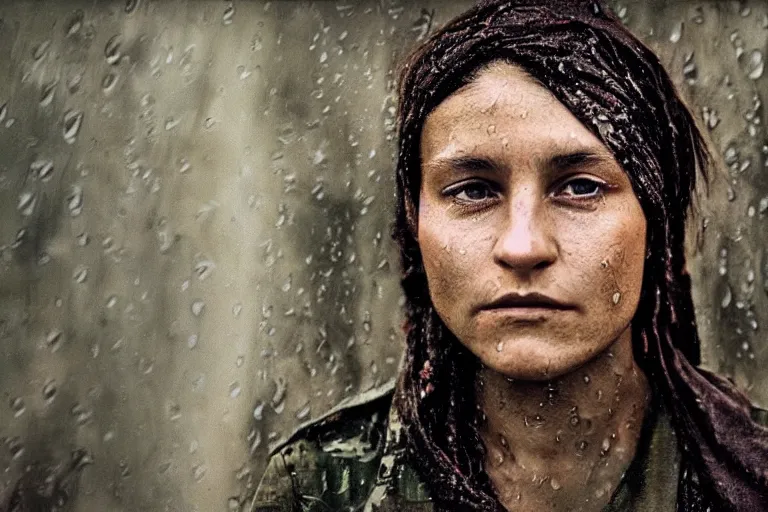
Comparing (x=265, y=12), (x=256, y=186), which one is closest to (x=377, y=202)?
(x=256, y=186)

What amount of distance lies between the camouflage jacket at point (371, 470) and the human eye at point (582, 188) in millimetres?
396

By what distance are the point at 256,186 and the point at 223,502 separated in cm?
63

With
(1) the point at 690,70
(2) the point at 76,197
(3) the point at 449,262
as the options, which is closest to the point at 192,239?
(2) the point at 76,197

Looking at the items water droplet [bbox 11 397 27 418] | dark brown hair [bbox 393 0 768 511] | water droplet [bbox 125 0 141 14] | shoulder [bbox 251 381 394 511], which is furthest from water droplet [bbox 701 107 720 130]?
water droplet [bbox 11 397 27 418]

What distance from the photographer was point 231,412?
2.46 m

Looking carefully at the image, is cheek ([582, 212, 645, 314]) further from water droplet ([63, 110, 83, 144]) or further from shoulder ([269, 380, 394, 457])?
water droplet ([63, 110, 83, 144])

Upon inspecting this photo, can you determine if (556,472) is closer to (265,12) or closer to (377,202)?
(377,202)

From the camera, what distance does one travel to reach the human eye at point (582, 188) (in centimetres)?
187

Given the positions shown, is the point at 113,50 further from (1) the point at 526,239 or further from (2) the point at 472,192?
(1) the point at 526,239

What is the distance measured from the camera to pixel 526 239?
1.82m

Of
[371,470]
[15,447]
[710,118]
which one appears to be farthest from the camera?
[15,447]

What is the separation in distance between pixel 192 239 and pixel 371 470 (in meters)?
0.66

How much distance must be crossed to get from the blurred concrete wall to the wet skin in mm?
498

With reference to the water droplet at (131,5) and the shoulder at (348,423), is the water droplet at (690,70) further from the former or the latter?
the water droplet at (131,5)
